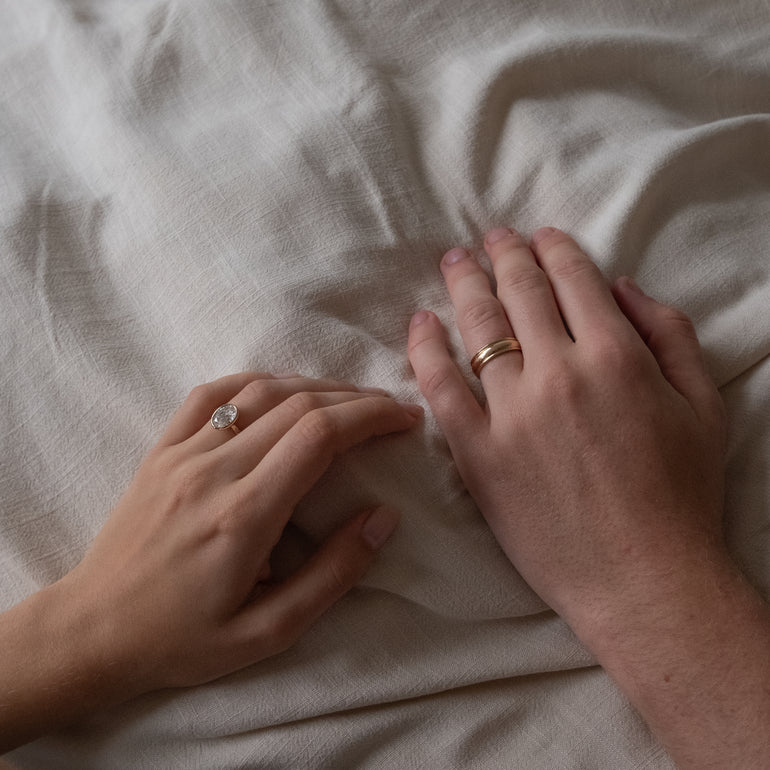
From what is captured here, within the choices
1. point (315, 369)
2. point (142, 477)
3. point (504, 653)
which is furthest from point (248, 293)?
point (504, 653)

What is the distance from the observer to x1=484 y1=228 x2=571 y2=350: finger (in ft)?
2.66

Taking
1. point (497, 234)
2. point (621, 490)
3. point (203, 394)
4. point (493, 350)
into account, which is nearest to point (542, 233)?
point (497, 234)

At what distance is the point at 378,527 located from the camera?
2.47 feet

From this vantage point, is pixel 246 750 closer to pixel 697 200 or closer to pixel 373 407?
pixel 373 407

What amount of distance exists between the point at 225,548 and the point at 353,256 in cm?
33

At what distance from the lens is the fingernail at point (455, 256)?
2.90 ft

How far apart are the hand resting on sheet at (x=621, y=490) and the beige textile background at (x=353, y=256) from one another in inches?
1.8

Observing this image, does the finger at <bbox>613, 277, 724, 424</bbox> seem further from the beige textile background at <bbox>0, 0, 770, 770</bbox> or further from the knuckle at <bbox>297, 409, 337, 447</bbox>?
the knuckle at <bbox>297, 409, 337, 447</bbox>

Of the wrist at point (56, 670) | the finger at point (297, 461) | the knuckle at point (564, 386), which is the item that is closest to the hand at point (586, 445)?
the knuckle at point (564, 386)

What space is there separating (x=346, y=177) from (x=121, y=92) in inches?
11.6

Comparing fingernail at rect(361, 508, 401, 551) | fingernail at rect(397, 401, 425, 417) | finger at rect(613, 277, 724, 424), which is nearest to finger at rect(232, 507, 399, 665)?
fingernail at rect(361, 508, 401, 551)

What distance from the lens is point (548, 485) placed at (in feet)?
2.52

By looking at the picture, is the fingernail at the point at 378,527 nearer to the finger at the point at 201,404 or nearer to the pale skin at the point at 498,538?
the pale skin at the point at 498,538

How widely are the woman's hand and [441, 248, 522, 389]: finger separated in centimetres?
11
